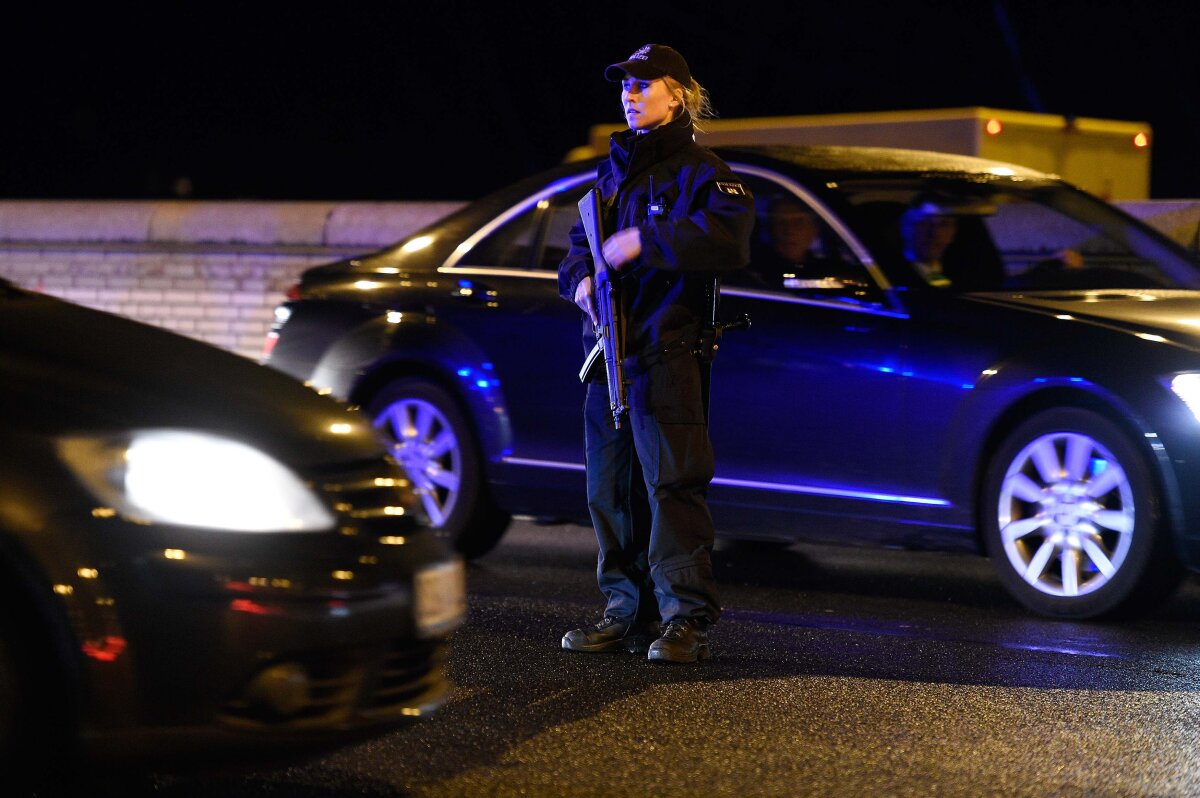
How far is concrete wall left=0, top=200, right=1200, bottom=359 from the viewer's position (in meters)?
13.6

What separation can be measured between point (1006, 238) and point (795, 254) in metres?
0.91

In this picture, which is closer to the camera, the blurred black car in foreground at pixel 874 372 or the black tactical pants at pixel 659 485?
the black tactical pants at pixel 659 485

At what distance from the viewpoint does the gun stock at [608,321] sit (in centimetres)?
553

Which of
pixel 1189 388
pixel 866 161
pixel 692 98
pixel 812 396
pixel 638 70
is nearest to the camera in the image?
pixel 638 70

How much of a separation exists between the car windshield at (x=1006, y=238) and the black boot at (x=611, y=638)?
1.73 metres

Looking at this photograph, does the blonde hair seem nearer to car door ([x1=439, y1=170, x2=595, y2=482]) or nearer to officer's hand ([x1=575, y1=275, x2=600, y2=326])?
officer's hand ([x1=575, y1=275, x2=600, y2=326])

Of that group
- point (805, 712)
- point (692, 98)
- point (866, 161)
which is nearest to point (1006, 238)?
point (866, 161)

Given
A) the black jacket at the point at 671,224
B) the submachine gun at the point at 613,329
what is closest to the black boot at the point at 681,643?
the submachine gun at the point at 613,329

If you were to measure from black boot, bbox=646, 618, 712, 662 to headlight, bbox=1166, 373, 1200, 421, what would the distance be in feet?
5.72

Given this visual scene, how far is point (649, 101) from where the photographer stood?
5.54 meters

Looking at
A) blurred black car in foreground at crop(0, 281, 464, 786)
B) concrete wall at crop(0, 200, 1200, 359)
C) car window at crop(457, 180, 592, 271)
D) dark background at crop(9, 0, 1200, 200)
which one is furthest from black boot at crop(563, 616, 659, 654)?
dark background at crop(9, 0, 1200, 200)

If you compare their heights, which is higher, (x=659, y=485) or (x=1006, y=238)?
(x=1006, y=238)

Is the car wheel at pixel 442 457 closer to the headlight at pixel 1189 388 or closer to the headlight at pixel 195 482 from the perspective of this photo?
the headlight at pixel 1189 388

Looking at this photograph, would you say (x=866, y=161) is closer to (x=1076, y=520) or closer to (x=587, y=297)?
(x=1076, y=520)
